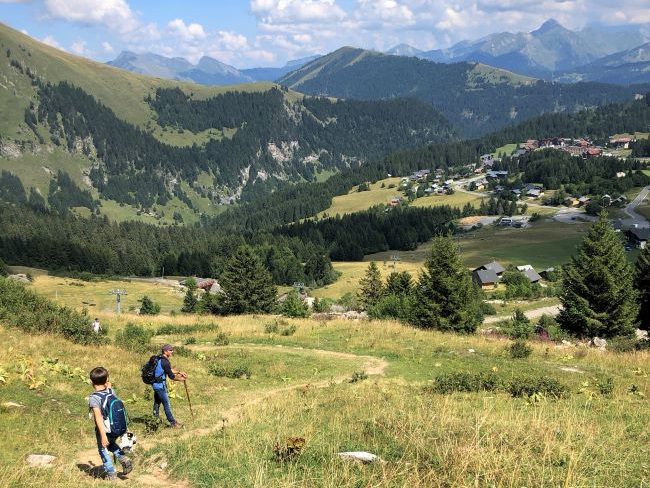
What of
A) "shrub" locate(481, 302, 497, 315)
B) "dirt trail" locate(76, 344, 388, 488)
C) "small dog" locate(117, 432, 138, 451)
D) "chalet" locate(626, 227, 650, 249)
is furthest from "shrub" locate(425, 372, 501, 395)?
"chalet" locate(626, 227, 650, 249)

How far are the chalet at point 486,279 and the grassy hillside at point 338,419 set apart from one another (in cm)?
9573

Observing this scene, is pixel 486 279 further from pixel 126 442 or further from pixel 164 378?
pixel 126 442

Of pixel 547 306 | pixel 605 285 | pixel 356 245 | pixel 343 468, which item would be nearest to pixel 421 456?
pixel 343 468

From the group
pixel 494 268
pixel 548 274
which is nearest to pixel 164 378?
pixel 494 268

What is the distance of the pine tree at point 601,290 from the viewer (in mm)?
41688

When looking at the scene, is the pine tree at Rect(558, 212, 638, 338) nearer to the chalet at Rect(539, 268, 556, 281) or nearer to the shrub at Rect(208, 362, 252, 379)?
the shrub at Rect(208, 362, 252, 379)

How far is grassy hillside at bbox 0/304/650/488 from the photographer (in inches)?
340

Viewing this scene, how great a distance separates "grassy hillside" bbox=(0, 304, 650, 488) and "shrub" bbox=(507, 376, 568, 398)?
0.29 metres

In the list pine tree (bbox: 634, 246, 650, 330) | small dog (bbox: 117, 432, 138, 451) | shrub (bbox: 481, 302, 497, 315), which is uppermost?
small dog (bbox: 117, 432, 138, 451)

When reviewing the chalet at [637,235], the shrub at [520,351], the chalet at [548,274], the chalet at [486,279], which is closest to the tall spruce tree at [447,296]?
the shrub at [520,351]

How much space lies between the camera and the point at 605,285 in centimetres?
4194

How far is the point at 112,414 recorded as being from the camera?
10.4 metres

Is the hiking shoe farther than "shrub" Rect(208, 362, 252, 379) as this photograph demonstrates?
No

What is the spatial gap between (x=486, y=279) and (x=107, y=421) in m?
119
